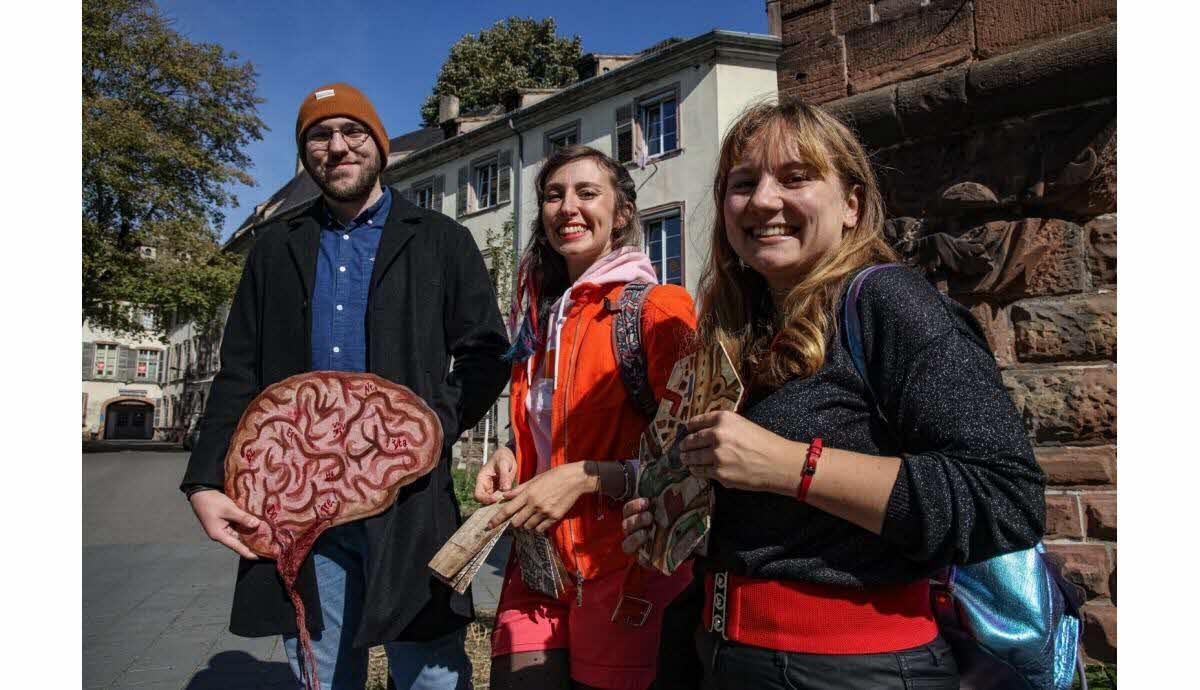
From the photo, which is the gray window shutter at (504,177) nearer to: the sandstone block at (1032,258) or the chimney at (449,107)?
the chimney at (449,107)

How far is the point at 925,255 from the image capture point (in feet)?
8.93

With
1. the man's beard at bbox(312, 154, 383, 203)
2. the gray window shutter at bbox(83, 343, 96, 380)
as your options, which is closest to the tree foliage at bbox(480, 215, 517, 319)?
the man's beard at bbox(312, 154, 383, 203)

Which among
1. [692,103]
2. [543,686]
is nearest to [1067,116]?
[543,686]

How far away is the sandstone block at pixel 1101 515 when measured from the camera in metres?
2.45

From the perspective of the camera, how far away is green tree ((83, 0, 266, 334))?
22531 mm

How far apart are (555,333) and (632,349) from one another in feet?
0.83

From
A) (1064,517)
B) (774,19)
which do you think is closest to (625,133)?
(774,19)

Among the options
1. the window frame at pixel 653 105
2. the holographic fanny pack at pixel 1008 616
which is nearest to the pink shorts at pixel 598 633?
the holographic fanny pack at pixel 1008 616

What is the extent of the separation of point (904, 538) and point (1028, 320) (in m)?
1.74

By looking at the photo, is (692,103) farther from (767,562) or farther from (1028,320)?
(767,562)

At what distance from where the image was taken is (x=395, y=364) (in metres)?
2.10

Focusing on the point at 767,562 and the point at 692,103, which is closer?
the point at 767,562

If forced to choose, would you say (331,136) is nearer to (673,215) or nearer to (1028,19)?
(1028,19)

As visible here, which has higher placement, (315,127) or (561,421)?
(315,127)
